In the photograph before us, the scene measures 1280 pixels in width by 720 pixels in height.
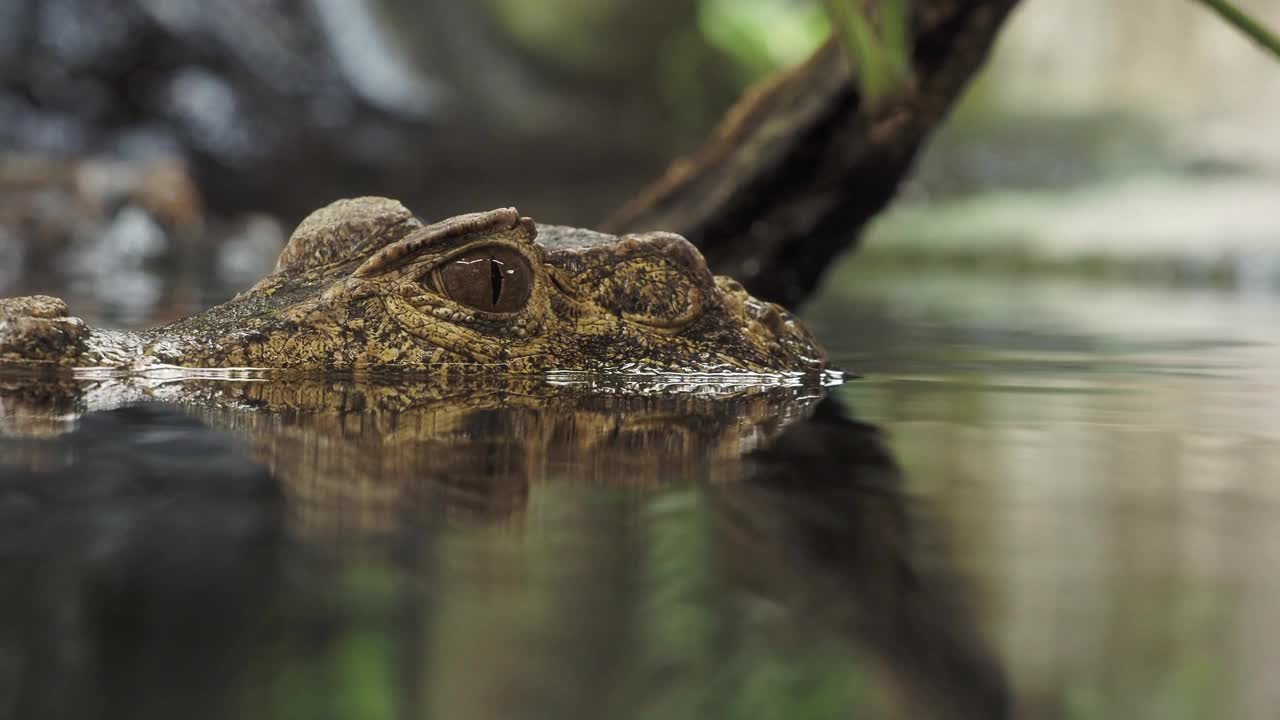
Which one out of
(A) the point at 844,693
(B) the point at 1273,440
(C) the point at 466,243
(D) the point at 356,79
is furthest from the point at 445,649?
(D) the point at 356,79

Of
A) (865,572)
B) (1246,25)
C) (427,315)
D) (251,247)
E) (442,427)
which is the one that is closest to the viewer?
(865,572)

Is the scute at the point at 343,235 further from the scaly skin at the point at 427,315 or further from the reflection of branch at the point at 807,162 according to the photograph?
the reflection of branch at the point at 807,162

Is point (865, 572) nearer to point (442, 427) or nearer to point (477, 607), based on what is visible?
point (477, 607)

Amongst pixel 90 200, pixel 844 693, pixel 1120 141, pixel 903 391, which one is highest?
pixel 1120 141

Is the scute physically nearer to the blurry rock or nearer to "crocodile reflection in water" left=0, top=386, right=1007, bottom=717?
"crocodile reflection in water" left=0, top=386, right=1007, bottom=717

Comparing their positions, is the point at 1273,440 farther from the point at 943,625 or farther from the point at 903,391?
the point at 943,625

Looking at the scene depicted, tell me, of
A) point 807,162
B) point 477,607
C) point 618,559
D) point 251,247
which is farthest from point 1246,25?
point 251,247
